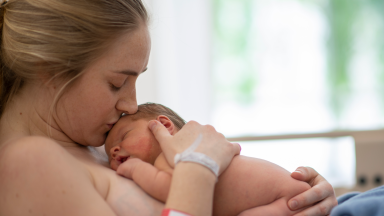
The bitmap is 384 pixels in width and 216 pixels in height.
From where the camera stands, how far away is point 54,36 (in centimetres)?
92

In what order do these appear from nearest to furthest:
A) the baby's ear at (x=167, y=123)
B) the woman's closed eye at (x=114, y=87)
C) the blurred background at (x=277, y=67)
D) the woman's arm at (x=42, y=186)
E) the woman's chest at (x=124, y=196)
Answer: the woman's arm at (x=42, y=186)
the woman's chest at (x=124, y=196)
the woman's closed eye at (x=114, y=87)
the baby's ear at (x=167, y=123)
the blurred background at (x=277, y=67)

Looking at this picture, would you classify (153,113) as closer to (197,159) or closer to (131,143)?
(131,143)

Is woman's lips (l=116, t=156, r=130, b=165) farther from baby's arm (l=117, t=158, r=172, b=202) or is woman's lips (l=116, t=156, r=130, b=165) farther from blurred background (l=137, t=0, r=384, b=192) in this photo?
blurred background (l=137, t=0, r=384, b=192)

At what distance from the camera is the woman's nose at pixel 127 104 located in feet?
3.51

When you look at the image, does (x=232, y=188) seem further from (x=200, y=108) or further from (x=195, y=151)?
(x=200, y=108)

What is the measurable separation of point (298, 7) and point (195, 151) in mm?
2508

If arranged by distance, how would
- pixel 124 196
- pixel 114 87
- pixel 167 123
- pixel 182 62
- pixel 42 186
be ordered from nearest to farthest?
pixel 42 186 → pixel 124 196 → pixel 114 87 → pixel 167 123 → pixel 182 62

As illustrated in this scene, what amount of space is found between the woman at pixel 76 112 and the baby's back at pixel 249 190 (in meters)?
0.05

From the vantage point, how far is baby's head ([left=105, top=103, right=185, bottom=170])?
42.2 inches

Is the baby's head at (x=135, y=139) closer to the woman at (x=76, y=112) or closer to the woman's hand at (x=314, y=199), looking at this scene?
the woman at (x=76, y=112)

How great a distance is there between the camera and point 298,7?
2951mm

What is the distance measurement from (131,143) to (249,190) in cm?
40

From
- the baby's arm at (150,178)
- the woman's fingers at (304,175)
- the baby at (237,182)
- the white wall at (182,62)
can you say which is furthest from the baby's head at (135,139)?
the white wall at (182,62)

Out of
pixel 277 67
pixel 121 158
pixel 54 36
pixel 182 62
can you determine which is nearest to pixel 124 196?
pixel 121 158
